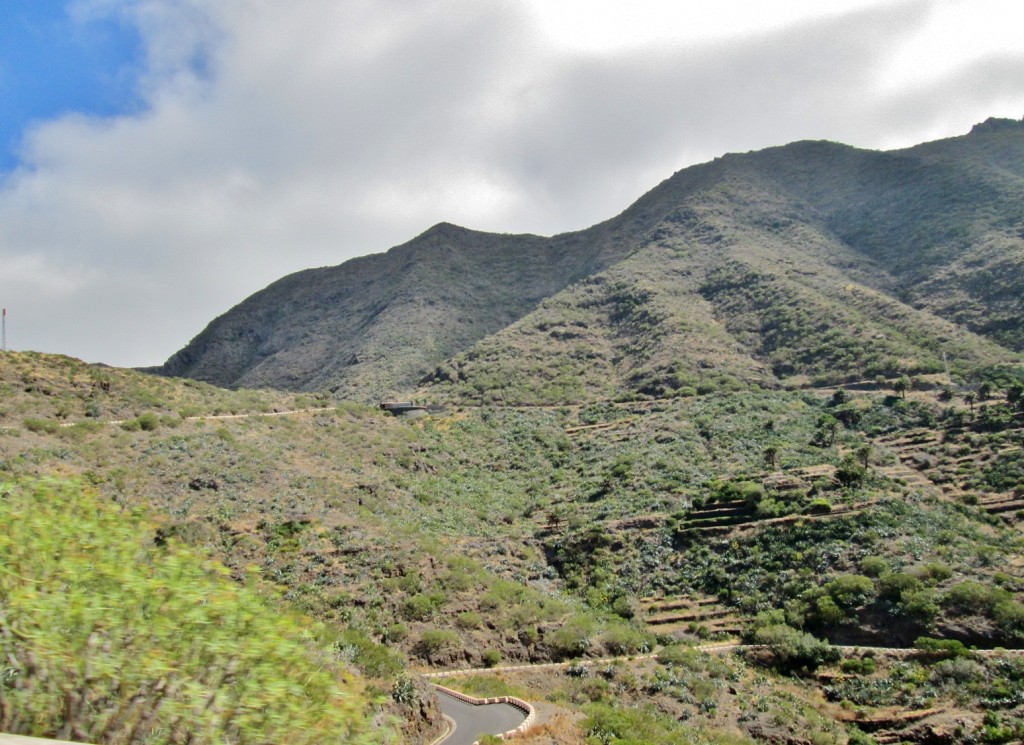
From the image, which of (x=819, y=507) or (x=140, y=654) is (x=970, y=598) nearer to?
(x=819, y=507)

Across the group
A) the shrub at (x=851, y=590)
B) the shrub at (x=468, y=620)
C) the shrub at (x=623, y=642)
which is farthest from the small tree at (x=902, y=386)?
the shrub at (x=468, y=620)

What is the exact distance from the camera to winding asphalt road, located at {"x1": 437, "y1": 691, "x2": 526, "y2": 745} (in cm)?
1616

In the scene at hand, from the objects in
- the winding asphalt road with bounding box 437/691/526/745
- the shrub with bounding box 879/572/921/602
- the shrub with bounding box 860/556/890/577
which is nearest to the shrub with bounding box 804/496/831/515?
the shrub with bounding box 860/556/890/577

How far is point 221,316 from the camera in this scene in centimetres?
11875

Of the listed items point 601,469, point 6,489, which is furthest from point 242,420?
point 6,489

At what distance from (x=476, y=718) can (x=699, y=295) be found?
65.7 m

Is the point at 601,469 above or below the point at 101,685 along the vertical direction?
below

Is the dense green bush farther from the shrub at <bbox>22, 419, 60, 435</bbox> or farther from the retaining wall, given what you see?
the shrub at <bbox>22, 419, 60, 435</bbox>

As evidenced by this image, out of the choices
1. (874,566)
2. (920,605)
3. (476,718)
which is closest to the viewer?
(476,718)


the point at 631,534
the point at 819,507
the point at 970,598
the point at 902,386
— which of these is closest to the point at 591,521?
the point at 631,534

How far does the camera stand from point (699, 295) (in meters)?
77.1

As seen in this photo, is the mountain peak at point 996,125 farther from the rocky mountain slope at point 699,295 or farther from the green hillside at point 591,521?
the green hillside at point 591,521

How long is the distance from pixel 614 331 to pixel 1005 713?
184 ft

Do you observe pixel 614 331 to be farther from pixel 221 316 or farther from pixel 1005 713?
pixel 221 316
